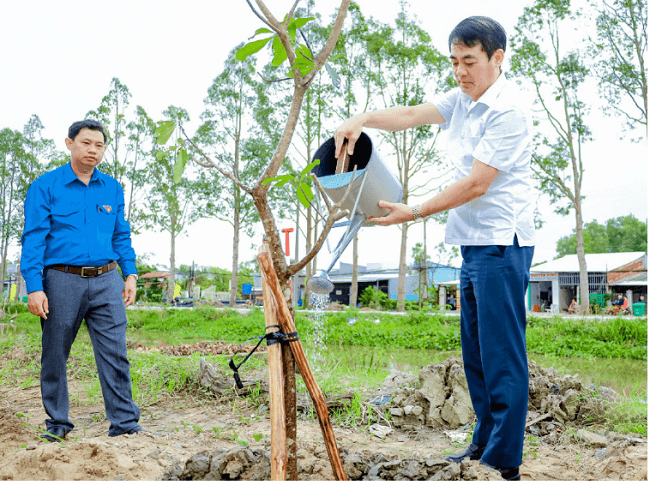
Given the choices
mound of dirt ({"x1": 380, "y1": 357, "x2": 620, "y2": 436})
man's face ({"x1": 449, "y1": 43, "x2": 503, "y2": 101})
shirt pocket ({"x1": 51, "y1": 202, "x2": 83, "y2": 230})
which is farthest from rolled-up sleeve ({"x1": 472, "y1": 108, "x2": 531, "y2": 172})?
shirt pocket ({"x1": 51, "y1": 202, "x2": 83, "y2": 230})

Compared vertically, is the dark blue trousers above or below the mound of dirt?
above

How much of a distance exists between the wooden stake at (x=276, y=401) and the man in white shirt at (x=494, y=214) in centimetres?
44

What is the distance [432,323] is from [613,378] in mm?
4451

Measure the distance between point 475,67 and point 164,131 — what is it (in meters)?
0.95

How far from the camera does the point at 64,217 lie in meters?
2.31

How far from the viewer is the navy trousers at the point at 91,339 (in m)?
2.26

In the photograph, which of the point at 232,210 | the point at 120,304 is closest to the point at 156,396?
the point at 120,304

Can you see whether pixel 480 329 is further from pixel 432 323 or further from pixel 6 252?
pixel 6 252

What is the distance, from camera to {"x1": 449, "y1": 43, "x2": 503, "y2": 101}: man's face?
1.55 metres

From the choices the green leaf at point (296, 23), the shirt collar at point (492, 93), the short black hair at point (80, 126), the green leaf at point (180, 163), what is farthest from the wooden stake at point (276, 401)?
the short black hair at point (80, 126)

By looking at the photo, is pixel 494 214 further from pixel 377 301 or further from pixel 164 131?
pixel 377 301

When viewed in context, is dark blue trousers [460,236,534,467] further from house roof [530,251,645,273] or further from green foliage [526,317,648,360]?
house roof [530,251,645,273]

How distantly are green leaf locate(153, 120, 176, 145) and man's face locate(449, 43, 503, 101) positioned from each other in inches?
34.6

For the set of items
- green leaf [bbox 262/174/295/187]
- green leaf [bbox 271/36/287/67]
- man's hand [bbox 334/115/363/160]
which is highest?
green leaf [bbox 271/36/287/67]
